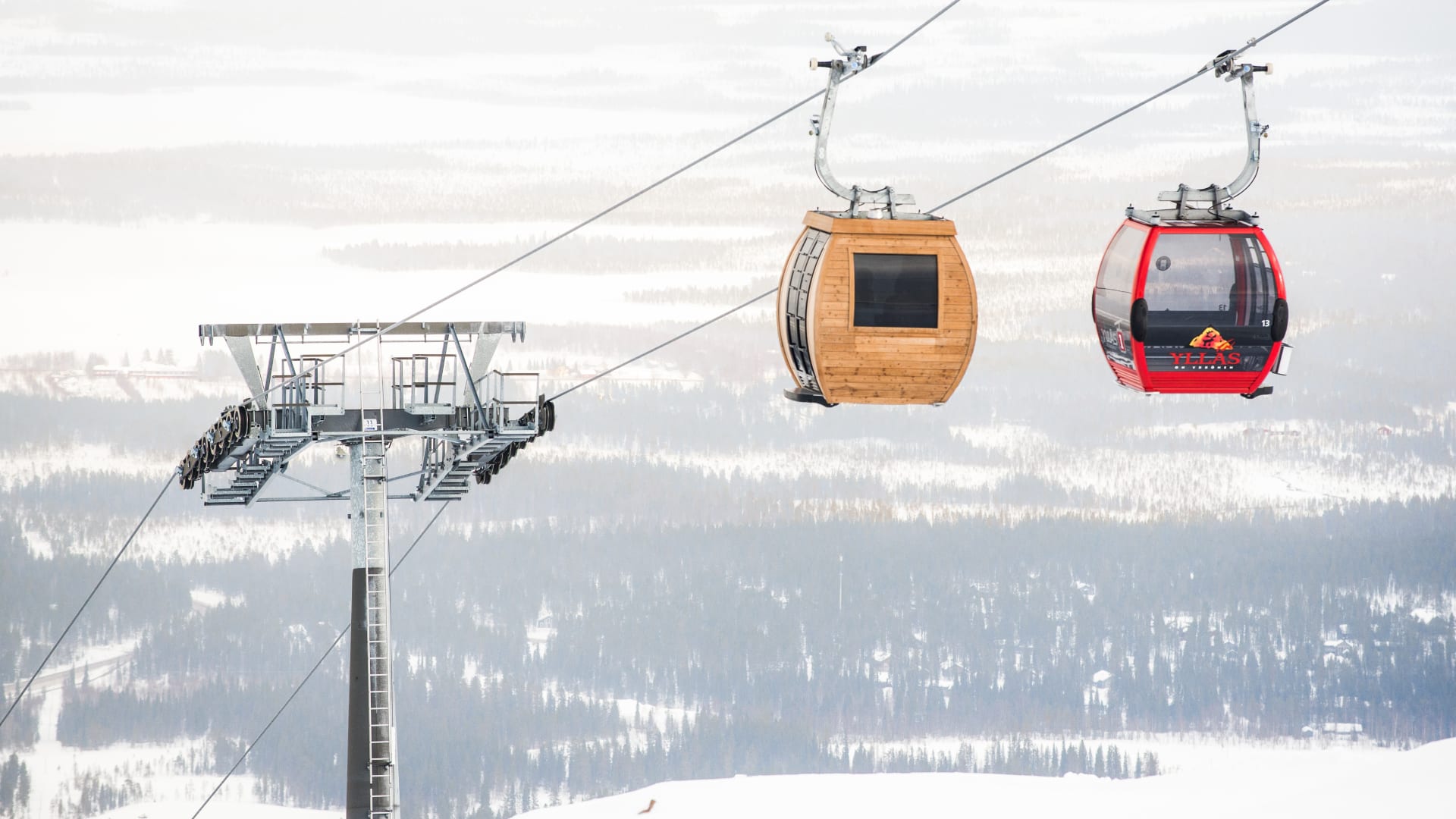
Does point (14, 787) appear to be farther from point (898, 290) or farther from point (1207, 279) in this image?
point (1207, 279)

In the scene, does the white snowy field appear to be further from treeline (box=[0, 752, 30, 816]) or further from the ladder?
treeline (box=[0, 752, 30, 816])

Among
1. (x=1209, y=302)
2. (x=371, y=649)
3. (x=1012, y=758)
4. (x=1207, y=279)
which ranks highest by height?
(x=1207, y=279)

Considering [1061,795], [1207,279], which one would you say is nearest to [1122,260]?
[1207,279]

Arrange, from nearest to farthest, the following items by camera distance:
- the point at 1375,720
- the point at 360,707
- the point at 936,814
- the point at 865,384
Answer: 1. the point at 865,384
2. the point at 360,707
3. the point at 936,814
4. the point at 1375,720

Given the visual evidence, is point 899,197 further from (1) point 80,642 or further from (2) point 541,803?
(1) point 80,642

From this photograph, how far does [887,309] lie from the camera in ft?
82.6

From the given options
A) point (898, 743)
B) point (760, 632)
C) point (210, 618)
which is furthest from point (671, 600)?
point (210, 618)

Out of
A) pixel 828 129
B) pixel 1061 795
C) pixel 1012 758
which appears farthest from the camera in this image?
pixel 1012 758

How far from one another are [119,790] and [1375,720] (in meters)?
117

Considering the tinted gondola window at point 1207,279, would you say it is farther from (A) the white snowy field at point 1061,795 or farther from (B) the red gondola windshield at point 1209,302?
(A) the white snowy field at point 1061,795

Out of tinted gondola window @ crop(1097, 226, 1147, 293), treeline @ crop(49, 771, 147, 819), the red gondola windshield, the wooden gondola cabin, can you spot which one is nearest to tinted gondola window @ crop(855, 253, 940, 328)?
the wooden gondola cabin

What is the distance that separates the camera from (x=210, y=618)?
17488cm

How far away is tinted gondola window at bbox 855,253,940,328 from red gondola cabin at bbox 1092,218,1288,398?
9.91 feet

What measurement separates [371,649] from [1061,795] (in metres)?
25.0
